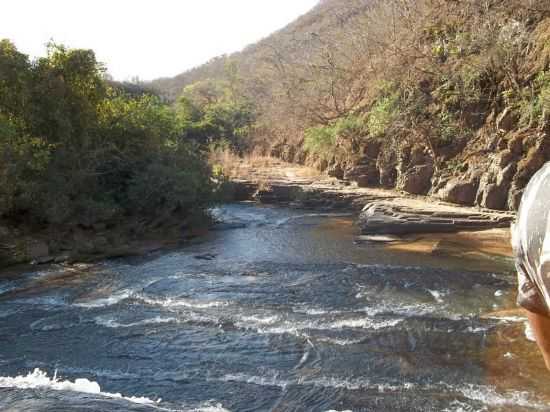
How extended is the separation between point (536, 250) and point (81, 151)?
15332 mm

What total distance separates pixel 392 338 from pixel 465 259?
506cm

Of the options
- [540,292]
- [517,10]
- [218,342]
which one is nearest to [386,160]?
[517,10]

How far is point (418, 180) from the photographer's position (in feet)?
59.4

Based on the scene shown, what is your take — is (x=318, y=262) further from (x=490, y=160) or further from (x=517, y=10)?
(x=517, y=10)

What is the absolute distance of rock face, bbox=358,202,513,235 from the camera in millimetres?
14055

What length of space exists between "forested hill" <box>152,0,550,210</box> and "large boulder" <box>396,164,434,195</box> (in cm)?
3

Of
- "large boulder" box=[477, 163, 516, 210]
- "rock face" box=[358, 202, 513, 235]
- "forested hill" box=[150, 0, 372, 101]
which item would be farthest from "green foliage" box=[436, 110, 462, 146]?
"forested hill" box=[150, 0, 372, 101]

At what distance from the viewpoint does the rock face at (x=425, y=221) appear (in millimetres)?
14055

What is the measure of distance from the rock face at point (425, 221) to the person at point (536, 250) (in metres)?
13.6

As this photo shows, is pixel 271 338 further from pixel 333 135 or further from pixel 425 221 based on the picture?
pixel 333 135

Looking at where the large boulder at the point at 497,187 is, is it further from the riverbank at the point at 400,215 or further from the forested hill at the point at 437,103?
the riverbank at the point at 400,215

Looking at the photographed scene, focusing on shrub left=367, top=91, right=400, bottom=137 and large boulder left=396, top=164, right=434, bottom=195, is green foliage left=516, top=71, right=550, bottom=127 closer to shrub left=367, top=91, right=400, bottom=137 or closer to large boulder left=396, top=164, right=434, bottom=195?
large boulder left=396, top=164, right=434, bottom=195

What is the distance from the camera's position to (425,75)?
2016 centimetres

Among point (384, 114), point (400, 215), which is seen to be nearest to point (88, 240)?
point (400, 215)
